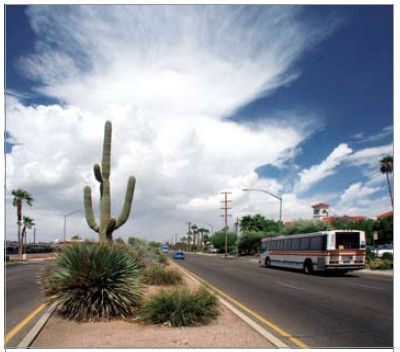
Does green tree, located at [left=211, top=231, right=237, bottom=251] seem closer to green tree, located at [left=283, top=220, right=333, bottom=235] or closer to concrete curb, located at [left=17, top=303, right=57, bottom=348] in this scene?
green tree, located at [left=283, top=220, right=333, bottom=235]

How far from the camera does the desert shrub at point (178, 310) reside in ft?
28.5

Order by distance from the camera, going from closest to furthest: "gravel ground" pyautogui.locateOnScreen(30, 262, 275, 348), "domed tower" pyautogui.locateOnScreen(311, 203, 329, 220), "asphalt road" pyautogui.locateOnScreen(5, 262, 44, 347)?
1. "gravel ground" pyautogui.locateOnScreen(30, 262, 275, 348)
2. "asphalt road" pyautogui.locateOnScreen(5, 262, 44, 347)
3. "domed tower" pyautogui.locateOnScreen(311, 203, 329, 220)

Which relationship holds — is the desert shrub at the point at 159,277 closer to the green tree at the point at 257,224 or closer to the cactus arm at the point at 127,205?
the cactus arm at the point at 127,205

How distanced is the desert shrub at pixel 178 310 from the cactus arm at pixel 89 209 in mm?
9034

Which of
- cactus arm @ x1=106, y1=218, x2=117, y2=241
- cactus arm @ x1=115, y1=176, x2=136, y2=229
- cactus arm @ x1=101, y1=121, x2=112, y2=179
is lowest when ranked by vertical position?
cactus arm @ x1=106, y1=218, x2=117, y2=241

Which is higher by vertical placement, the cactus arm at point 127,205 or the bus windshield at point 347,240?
the cactus arm at point 127,205

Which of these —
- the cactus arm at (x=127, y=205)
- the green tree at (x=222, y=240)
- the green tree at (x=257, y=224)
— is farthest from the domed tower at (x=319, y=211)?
the cactus arm at (x=127, y=205)

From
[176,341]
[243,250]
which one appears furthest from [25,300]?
[243,250]

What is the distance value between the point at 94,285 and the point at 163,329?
7.18ft

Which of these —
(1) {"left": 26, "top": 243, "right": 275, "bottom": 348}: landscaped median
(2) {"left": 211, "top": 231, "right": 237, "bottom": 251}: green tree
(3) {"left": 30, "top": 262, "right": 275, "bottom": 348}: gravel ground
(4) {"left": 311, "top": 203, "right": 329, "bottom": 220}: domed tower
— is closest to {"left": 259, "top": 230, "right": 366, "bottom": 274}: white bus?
(1) {"left": 26, "top": 243, "right": 275, "bottom": 348}: landscaped median

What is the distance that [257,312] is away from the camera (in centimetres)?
1120

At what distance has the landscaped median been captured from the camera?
24.0 feet

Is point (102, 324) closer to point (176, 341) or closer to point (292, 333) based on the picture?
point (176, 341)

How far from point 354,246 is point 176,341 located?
22.2 metres
